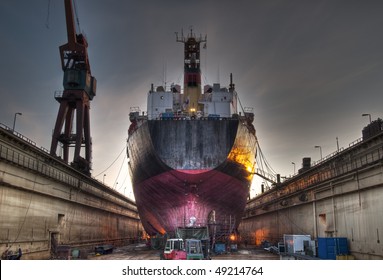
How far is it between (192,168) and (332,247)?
8.44m

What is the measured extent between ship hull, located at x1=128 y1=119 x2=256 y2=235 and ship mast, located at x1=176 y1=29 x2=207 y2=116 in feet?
25.8

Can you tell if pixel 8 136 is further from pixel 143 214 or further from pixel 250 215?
pixel 250 215

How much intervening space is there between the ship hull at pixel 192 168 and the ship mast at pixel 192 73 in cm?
787

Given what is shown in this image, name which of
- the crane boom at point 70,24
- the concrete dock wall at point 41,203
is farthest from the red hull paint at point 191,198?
the crane boom at point 70,24

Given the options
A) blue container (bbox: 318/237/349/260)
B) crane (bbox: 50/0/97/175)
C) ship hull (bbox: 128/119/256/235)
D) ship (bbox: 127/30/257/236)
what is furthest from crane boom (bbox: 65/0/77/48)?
blue container (bbox: 318/237/349/260)

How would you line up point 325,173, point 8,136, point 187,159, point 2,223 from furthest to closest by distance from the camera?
point 325,173
point 187,159
point 8,136
point 2,223

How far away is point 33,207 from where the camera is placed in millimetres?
18469

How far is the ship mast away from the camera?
30797 mm

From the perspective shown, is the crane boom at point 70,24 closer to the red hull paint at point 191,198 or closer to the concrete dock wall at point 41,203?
the concrete dock wall at point 41,203

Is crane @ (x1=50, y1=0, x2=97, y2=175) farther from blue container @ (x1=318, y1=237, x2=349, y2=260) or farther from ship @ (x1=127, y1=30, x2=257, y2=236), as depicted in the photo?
blue container @ (x1=318, y1=237, x2=349, y2=260)

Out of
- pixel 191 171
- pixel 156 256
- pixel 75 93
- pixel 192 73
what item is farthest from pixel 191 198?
pixel 75 93

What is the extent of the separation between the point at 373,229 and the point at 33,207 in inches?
645

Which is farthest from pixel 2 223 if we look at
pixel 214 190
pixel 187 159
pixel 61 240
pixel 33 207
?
pixel 214 190

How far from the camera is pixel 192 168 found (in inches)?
814
